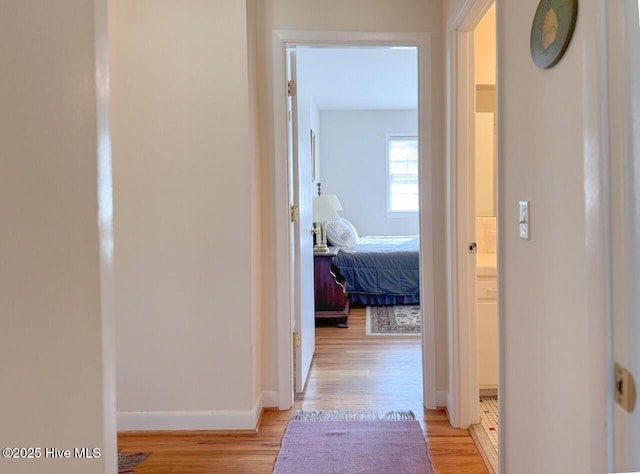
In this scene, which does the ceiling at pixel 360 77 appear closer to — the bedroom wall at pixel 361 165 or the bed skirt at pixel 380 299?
the bedroom wall at pixel 361 165

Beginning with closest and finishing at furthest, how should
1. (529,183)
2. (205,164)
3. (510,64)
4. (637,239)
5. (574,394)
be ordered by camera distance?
(637,239), (574,394), (529,183), (510,64), (205,164)

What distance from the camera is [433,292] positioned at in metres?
2.40

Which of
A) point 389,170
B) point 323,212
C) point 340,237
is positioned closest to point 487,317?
point 323,212

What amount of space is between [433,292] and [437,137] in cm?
87

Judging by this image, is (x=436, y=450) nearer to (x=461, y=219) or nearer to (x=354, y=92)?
(x=461, y=219)

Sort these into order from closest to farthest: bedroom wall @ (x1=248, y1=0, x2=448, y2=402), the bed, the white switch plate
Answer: the white switch plate → bedroom wall @ (x1=248, y1=0, x2=448, y2=402) → the bed

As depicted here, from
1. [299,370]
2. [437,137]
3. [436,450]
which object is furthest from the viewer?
[299,370]

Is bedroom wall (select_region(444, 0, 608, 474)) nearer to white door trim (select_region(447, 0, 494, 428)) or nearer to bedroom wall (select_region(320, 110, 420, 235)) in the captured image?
white door trim (select_region(447, 0, 494, 428))

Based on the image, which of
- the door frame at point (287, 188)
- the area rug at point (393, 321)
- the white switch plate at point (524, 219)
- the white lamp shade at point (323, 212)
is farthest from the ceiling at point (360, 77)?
the area rug at point (393, 321)

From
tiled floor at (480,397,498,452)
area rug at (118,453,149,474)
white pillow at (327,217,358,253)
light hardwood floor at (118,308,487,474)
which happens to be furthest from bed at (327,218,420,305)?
area rug at (118,453,149,474)

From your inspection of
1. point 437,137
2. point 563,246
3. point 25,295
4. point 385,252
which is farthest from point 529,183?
point 385,252

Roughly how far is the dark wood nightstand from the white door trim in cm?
192

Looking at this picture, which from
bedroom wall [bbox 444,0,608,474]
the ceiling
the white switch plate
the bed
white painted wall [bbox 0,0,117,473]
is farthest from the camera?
the bed

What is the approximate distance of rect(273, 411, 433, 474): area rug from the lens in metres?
1.87
